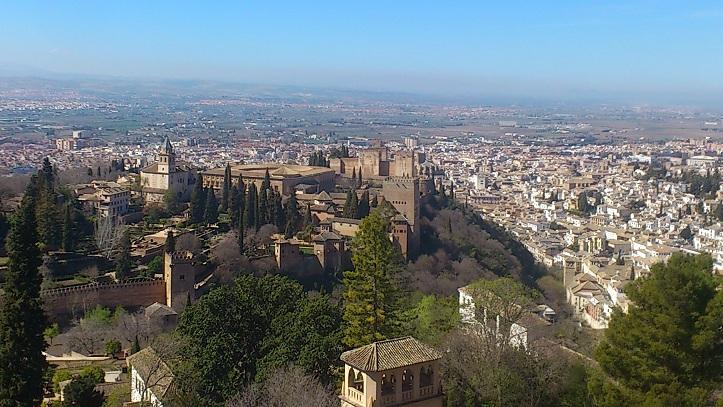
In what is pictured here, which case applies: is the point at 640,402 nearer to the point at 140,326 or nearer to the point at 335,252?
the point at 140,326

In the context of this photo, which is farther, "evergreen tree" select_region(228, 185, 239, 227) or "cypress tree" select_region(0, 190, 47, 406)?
"evergreen tree" select_region(228, 185, 239, 227)

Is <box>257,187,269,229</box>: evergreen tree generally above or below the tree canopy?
below

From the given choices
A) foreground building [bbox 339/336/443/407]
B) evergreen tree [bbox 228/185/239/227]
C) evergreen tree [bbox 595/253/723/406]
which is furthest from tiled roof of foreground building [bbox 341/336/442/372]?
evergreen tree [bbox 228/185/239/227]

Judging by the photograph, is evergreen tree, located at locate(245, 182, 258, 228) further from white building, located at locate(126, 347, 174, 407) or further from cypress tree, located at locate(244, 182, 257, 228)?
white building, located at locate(126, 347, 174, 407)

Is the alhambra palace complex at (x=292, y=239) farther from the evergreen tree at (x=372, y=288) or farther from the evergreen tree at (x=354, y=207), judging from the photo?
the evergreen tree at (x=372, y=288)

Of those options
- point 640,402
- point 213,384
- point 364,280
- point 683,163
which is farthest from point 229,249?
point 683,163
